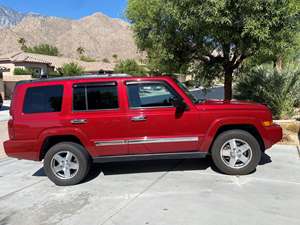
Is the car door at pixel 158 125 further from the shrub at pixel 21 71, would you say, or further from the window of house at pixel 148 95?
the shrub at pixel 21 71

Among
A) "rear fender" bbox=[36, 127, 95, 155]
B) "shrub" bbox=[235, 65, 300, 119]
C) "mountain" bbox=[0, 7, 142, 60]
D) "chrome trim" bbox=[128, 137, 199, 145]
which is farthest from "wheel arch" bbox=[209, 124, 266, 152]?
"mountain" bbox=[0, 7, 142, 60]

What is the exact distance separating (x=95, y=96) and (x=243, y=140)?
261 centimetres

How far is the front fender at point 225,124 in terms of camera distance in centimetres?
662

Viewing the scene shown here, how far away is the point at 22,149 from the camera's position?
21.9ft

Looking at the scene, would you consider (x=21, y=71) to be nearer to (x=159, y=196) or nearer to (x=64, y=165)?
(x=64, y=165)

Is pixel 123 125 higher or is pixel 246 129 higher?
pixel 123 125

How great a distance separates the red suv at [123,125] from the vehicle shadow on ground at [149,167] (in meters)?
0.58

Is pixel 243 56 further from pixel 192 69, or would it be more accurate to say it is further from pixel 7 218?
pixel 7 218

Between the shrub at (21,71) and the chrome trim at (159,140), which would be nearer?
the chrome trim at (159,140)

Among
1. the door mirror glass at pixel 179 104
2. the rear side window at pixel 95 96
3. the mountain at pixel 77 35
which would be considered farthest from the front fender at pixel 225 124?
the mountain at pixel 77 35

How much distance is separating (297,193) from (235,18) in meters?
4.88

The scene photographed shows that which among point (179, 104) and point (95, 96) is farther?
point (95, 96)

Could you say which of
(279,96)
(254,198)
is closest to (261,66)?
(279,96)

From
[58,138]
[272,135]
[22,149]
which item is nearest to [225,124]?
[272,135]
